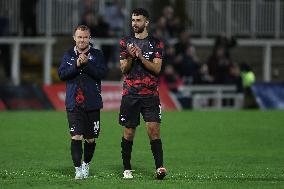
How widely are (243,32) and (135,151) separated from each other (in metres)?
20.2

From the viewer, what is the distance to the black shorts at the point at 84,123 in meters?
15.0

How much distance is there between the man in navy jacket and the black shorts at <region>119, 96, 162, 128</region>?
37 cm

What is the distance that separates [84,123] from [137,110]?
2.51 ft

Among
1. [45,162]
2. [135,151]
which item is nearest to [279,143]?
[135,151]

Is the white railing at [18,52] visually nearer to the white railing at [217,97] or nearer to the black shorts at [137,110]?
the white railing at [217,97]

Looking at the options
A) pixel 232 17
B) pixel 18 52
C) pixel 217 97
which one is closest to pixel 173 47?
pixel 217 97

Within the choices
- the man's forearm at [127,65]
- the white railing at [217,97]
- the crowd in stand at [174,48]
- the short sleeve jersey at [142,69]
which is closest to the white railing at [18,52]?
the crowd in stand at [174,48]

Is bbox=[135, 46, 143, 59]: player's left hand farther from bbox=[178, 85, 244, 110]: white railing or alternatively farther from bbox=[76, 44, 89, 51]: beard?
bbox=[178, 85, 244, 110]: white railing

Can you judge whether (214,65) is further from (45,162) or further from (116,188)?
(116,188)

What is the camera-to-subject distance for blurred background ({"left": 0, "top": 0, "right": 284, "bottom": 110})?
A: 32.4 metres

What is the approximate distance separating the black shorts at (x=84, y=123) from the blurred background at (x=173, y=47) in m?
15.0

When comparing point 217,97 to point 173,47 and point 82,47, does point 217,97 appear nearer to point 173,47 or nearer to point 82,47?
point 173,47

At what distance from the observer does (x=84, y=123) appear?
15.1 metres

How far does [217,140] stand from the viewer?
881 inches
